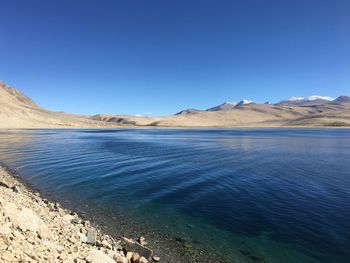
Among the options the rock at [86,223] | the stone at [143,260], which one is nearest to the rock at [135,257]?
the stone at [143,260]

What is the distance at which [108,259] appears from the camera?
498 inches

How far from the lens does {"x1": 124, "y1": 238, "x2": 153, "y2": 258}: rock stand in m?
15.0

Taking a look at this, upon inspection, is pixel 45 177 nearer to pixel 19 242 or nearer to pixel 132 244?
pixel 132 244

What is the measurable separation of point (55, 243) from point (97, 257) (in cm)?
187

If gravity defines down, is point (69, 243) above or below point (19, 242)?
below

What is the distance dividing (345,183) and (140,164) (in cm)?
2524

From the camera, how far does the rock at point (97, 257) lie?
1212 centimetres

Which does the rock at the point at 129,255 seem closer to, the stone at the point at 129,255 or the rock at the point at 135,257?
the stone at the point at 129,255

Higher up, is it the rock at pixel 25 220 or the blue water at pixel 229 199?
the rock at pixel 25 220

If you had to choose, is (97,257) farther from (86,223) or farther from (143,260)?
(86,223)

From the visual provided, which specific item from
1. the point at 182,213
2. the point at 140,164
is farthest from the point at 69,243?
the point at 140,164

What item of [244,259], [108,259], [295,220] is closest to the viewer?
[108,259]

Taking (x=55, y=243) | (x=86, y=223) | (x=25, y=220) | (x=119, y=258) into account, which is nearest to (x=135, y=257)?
(x=119, y=258)

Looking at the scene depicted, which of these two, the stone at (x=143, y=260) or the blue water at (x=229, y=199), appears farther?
the blue water at (x=229, y=199)
